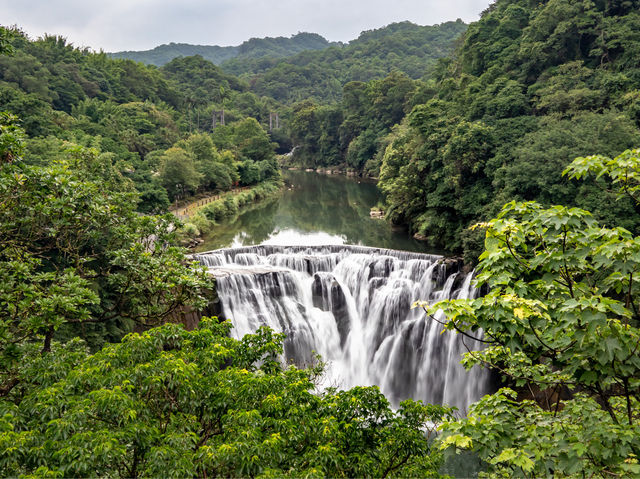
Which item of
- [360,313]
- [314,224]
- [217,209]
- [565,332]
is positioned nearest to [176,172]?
[217,209]

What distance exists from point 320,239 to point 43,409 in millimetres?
23839

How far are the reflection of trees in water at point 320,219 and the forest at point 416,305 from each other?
8.55 ft

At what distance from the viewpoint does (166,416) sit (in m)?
5.35

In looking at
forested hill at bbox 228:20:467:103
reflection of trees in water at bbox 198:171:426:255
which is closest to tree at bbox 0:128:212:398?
reflection of trees in water at bbox 198:171:426:255

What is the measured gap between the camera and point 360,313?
1914 cm

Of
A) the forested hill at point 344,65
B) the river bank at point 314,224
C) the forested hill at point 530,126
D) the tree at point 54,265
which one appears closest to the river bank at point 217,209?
the river bank at point 314,224

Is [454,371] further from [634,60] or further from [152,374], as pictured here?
[634,60]

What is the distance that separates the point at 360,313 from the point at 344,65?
464 feet

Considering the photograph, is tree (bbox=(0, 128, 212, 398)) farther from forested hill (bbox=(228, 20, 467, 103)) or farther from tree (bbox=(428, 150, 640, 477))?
forested hill (bbox=(228, 20, 467, 103))

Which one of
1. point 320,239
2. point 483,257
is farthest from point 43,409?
point 320,239

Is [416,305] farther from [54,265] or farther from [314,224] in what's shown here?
[314,224]

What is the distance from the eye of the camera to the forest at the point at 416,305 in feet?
13.2

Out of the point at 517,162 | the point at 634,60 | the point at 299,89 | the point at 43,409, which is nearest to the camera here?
→ the point at 43,409

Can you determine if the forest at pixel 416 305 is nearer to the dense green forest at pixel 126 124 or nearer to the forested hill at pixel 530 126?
the forested hill at pixel 530 126
